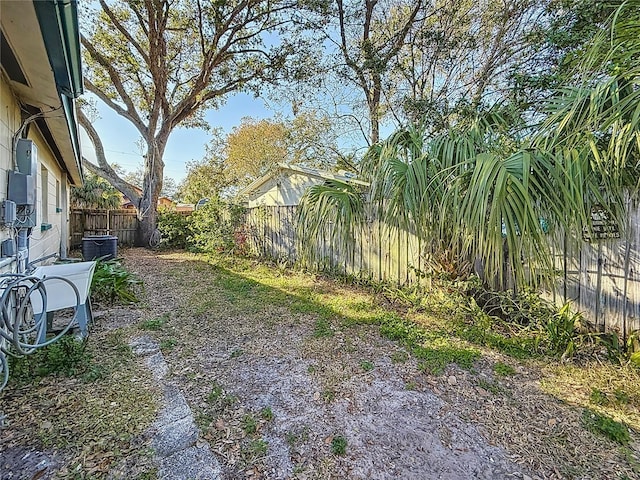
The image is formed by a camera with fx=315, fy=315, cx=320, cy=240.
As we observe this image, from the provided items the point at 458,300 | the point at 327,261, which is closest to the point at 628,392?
the point at 458,300

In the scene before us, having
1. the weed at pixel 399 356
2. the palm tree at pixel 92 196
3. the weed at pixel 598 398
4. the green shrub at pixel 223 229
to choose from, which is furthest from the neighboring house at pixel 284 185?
the palm tree at pixel 92 196

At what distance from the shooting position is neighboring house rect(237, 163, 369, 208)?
8.49 meters

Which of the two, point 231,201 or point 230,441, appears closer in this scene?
point 230,441

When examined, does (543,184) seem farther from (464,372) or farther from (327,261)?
(327,261)

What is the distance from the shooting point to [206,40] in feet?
30.6

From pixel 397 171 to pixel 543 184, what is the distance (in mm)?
1182

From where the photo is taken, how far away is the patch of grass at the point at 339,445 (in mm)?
1785

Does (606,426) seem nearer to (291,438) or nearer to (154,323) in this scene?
(291,438)

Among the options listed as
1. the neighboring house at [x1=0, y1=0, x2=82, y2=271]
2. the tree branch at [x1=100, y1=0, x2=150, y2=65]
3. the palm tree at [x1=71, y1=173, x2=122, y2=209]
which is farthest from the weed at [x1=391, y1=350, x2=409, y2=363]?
the palm tree at [x1=71, y1=173, x2=122, y2=209]

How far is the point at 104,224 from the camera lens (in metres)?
10.9

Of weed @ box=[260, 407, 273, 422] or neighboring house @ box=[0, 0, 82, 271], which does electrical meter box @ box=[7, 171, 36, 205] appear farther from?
weed @ box=[260, 407, 273, 422]

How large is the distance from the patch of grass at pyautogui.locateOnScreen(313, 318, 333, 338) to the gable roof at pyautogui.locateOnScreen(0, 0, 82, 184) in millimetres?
3058

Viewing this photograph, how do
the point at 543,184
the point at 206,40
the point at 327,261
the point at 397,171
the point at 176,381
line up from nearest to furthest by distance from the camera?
1. the point at 543,184
2. the point at 176,381
3. the point at 397,171
4. the point at 327,261
5. the point at 206,40

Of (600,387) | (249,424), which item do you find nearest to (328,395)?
(249,424)
